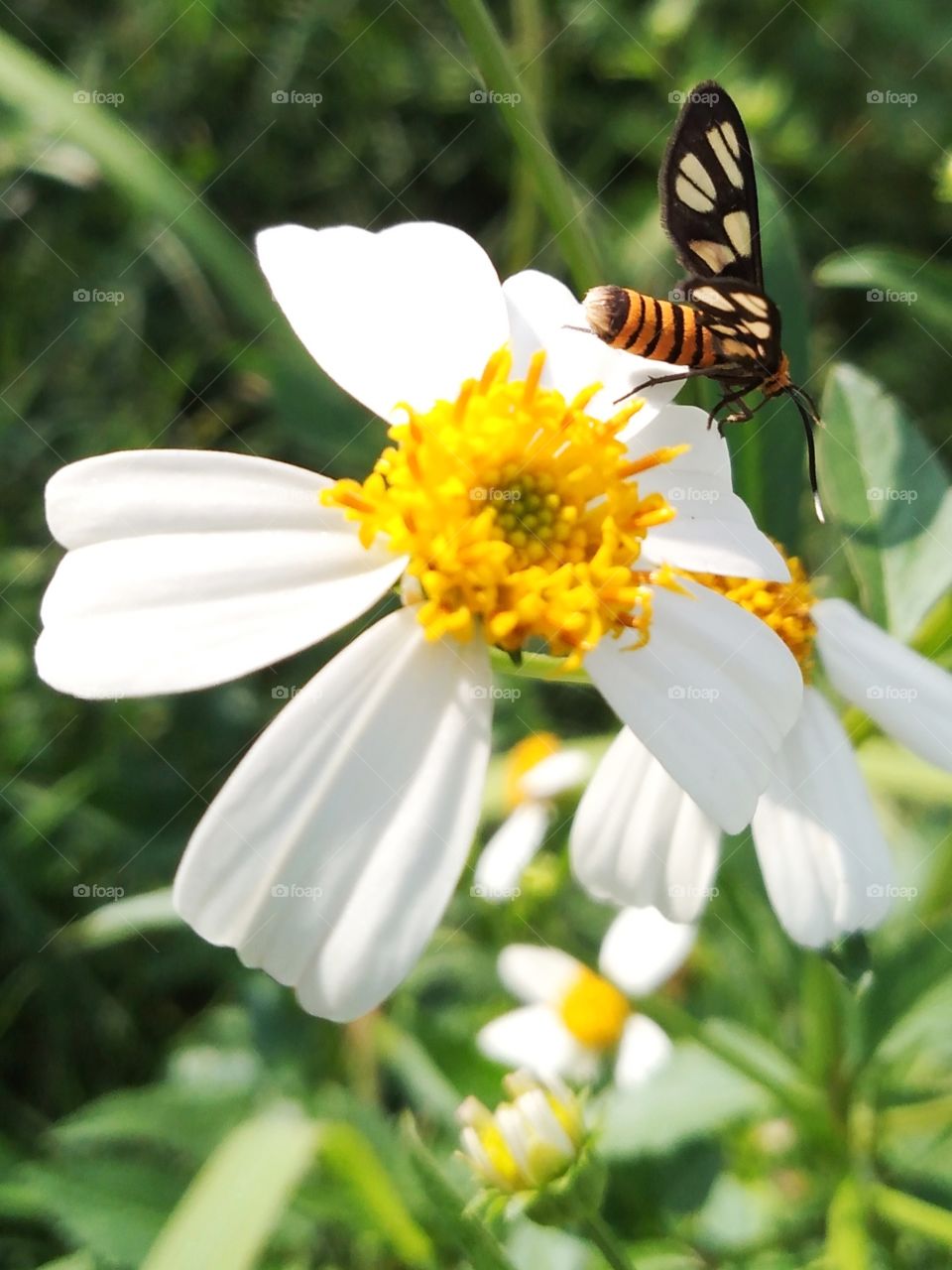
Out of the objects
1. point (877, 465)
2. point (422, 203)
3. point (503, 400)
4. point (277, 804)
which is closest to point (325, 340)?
point (503, 400)

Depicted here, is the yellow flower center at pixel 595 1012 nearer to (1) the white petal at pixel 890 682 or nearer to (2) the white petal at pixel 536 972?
(2) the white petal at pixel 536 972

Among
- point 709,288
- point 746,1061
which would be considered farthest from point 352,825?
point 746,1061

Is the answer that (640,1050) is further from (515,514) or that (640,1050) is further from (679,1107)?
(515,514)

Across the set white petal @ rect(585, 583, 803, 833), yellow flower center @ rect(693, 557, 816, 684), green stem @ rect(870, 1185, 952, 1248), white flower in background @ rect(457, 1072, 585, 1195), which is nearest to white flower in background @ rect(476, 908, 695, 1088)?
green stem @ rect(870, 1185, 952, 1248)

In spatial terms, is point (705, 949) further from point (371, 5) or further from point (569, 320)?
point (371, 5)

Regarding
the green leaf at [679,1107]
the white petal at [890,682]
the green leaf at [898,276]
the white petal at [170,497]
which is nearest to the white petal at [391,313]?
the white petal at [170,497]
